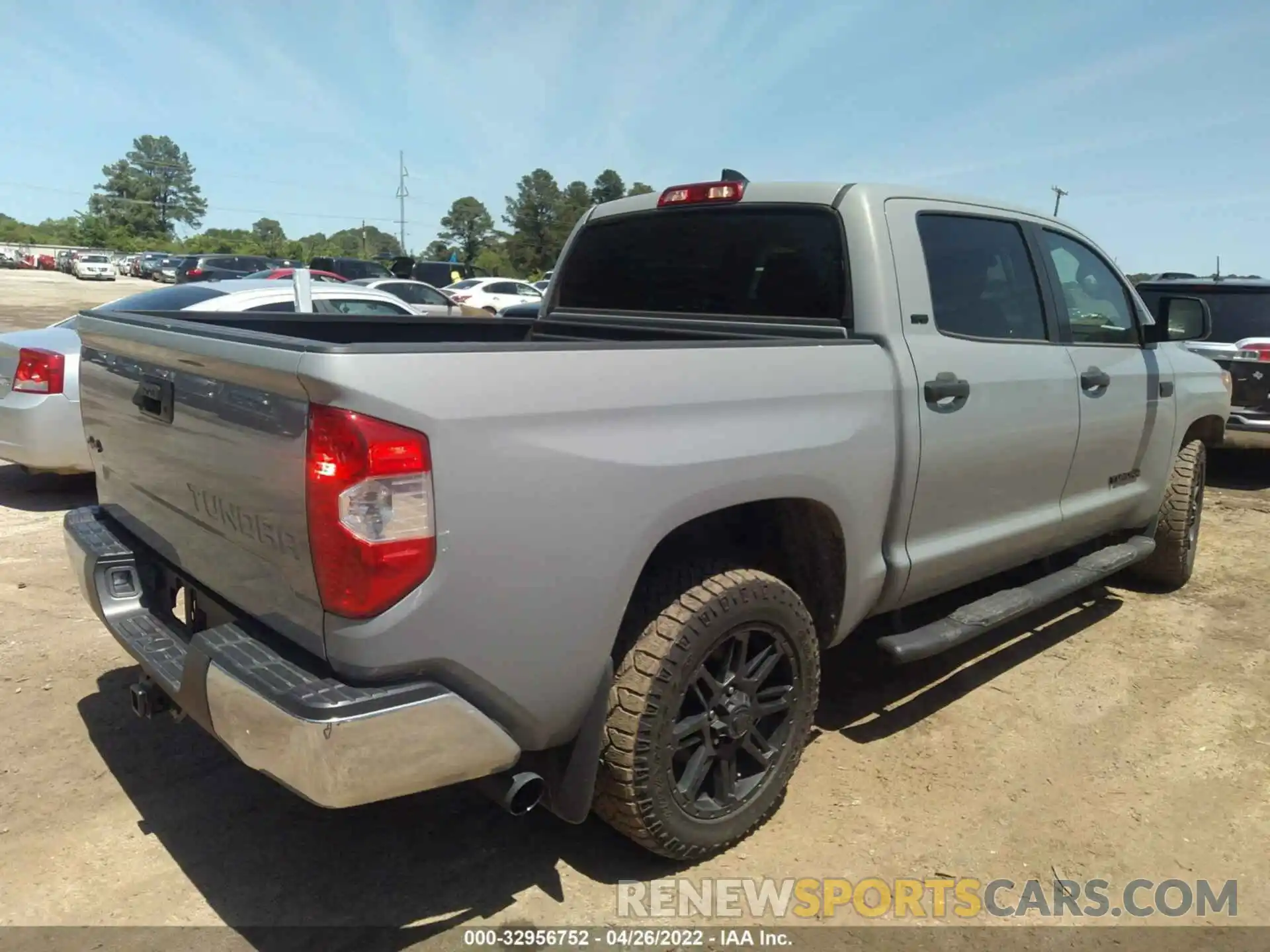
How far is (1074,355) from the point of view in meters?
3.97

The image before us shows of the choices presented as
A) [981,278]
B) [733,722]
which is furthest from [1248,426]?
[733,722]

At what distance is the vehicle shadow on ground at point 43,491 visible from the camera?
6434mm

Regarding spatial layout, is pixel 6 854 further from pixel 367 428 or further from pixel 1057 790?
pixel 1057 790

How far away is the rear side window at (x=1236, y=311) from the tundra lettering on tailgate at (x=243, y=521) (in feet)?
26.2

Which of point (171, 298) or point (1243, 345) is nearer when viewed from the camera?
point (171, 298)

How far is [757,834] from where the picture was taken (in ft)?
9.76

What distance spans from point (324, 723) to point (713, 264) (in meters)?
2.41

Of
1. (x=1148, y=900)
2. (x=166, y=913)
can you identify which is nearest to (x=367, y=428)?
(x=166, y=913)

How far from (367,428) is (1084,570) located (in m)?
3.47

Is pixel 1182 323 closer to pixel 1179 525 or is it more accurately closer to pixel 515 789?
pixel 1179 525

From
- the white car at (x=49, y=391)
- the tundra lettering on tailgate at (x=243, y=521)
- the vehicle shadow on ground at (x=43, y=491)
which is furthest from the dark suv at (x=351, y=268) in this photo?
the tundra lettering on tailgate at (x=243, y=521)

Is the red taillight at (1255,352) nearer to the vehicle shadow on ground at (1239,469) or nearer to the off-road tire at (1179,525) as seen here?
the vehicle shadow on ground at (1239,469)

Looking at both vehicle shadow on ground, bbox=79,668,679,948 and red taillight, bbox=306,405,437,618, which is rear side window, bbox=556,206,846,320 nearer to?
red taillight, bbox=306,405,437,618

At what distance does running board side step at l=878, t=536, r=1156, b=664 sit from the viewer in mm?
3283
